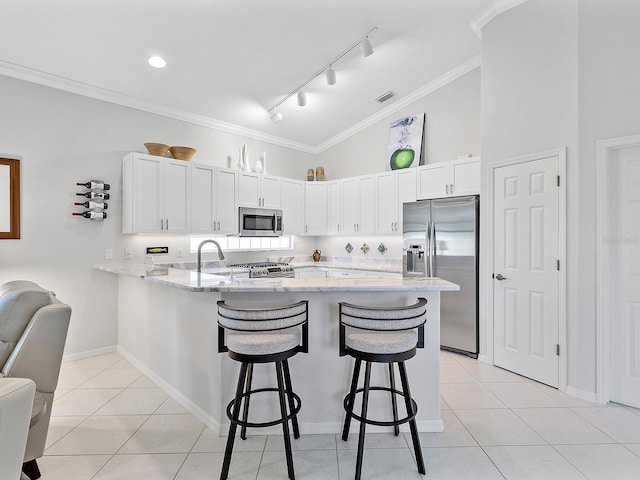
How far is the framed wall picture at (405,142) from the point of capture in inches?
184

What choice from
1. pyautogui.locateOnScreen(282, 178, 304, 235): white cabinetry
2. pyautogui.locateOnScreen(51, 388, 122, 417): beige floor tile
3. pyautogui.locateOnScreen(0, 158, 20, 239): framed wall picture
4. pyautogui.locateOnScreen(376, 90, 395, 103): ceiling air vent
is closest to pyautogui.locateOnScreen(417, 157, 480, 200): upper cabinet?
pyautogui.locateOnScreen(376, 90, 395, 103): ceiling air vent

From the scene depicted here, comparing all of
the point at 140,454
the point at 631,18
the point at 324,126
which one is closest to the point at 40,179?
the point at 140,454

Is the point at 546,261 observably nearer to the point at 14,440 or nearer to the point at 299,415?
the point at 299,415

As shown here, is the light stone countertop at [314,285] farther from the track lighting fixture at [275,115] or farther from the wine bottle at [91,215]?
the track lighting fixture at [275,115]

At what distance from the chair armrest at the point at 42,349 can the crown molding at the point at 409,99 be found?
15.1 ft

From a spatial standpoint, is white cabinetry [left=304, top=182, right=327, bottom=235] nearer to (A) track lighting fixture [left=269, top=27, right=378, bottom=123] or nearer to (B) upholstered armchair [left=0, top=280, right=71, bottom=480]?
Result: (A) track lighting fixture [left=269, top=27, right=378, bottom=123]

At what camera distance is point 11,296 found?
178cm

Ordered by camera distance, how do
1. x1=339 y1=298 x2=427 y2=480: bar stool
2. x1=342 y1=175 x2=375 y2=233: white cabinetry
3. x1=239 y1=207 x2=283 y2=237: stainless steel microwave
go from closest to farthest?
1. x1=339 y1=298 x2=427 y2=480: bar stool
2. x1=239 y1=207 x2=283 y2=237: stainless steel microwave
3. x1=342 y1=175 x2=375 y2=233: white cabinetry

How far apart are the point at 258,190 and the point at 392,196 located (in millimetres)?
1887

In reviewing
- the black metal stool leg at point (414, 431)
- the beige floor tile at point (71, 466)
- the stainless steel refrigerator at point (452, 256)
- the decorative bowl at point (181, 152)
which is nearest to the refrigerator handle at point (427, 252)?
the stainless steel refrigerator at point (452, 256)

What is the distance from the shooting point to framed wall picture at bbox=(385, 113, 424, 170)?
468cm

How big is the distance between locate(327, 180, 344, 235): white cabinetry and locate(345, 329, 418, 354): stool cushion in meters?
3.45

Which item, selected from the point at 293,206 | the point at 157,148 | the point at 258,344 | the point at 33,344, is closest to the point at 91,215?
the point at 157,148

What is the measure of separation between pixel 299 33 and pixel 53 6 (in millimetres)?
1926
